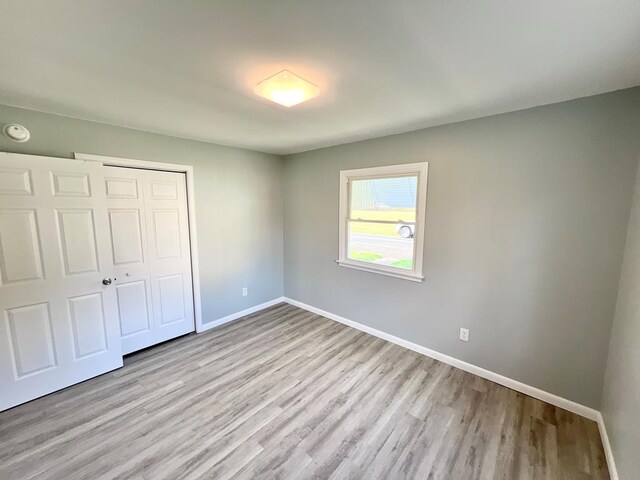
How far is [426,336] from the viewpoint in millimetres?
2871

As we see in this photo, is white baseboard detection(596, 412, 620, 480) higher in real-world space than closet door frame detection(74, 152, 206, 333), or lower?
lower

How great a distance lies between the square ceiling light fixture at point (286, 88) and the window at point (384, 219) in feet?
4.92

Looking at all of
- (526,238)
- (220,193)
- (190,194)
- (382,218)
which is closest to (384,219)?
(382,218)

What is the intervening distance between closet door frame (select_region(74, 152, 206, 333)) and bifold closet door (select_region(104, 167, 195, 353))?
0.05 m

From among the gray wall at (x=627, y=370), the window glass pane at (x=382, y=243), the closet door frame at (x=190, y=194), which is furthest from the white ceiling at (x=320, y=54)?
the window glass pane at (x=382, y=243)

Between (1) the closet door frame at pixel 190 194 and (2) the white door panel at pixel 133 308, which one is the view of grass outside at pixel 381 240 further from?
(2) the white door panel at pixel 133 308

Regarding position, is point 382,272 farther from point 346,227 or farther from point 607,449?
point 607,449

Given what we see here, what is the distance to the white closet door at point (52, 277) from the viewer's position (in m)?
2.06

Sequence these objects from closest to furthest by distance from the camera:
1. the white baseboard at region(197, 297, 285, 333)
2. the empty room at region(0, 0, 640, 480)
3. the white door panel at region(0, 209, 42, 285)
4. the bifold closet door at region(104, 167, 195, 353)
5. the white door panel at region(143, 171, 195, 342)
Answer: the empty room at region(0, 0, 640, 480) → the white door panel at region(0, 209, 42, 285) → the bifold closet door at region(104, 167, 195, 353) → the white door panel at region(143, 171, 195, 342) → the white baseboard at region(197, 297, 285, 333)

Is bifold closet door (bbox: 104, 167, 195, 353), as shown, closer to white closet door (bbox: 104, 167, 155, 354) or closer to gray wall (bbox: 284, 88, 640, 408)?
white closet door (bbox: 104, 167, 155, 354)

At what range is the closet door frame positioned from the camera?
2.64 metres

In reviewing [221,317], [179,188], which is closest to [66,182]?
[179,188]

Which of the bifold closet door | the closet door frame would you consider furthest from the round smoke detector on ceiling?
the bifold closet door

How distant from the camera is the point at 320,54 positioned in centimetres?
140
